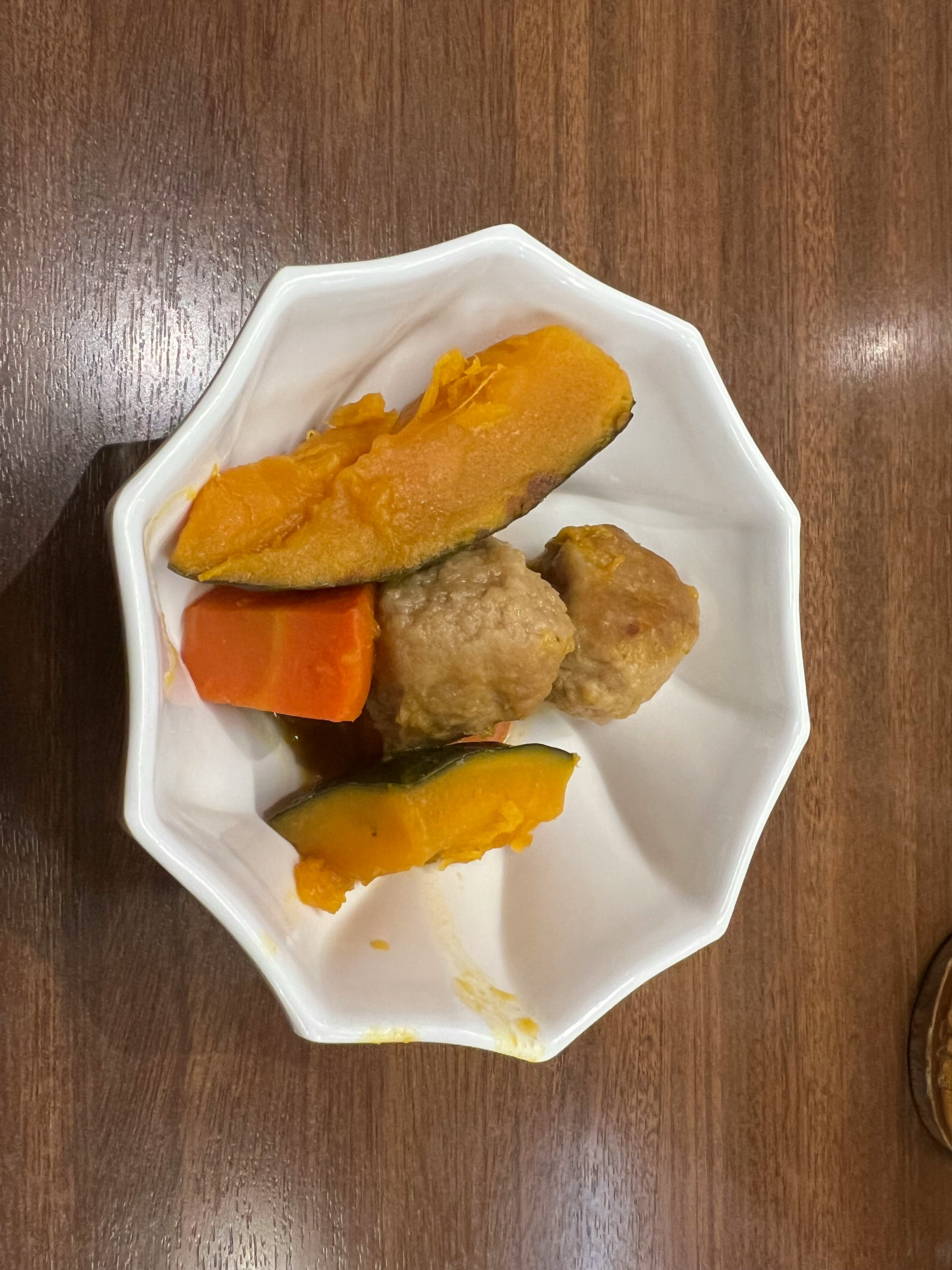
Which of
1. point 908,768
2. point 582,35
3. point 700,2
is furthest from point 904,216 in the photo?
point 908,768

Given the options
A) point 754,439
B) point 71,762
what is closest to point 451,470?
point 71,762

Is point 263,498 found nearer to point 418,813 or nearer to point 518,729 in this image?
point 418,813

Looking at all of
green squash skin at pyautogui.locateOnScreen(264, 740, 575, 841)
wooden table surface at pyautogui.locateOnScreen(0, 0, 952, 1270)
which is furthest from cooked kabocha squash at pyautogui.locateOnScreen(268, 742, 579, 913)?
wooden table surface at pyautogui.locateOnScreen(0, 0, 952, 1270)

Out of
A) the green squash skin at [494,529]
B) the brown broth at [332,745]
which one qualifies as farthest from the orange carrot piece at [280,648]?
the brown broth at [332,745]

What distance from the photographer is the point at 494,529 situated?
765 millimetres

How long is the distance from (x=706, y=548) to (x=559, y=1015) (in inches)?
18.7

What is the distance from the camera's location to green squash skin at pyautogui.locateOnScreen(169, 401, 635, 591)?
73 centimetres

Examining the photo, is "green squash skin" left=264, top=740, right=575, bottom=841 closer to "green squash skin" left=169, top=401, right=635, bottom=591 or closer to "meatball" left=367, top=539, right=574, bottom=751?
"meatball" left=367, top=539, right=574, bottom=751

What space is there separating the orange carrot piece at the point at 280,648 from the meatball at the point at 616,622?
0.72 ft

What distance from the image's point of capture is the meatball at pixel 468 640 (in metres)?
0.80

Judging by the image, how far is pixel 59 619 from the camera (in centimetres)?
82

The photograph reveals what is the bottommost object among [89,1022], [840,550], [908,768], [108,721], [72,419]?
[908,768]

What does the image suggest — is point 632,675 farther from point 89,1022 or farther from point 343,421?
point 89,1022

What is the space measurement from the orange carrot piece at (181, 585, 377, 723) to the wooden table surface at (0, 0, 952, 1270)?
13 cm
